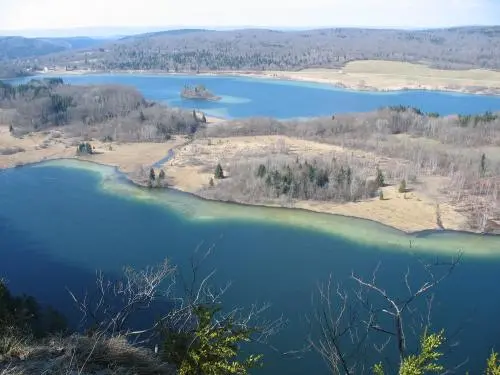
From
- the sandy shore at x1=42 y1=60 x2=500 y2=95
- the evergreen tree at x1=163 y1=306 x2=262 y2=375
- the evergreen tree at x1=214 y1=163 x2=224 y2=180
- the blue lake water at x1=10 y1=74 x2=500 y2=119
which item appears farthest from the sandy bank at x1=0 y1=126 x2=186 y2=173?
the sandy shore at x1=42 y1=60 x2=500 y2=95

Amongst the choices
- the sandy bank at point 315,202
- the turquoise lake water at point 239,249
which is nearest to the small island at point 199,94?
the sandy bank at point 315,202

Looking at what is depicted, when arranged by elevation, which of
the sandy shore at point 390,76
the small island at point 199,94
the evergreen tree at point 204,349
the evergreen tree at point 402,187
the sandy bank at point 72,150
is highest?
the evergreen tree at point 204,349

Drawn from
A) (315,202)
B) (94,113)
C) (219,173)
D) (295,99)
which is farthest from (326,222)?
(295,99)

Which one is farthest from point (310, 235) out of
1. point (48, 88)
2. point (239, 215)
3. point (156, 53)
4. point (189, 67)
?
point (156, 53)

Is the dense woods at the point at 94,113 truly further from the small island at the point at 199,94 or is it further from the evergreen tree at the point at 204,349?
the evergreen tree at the point at 204,349

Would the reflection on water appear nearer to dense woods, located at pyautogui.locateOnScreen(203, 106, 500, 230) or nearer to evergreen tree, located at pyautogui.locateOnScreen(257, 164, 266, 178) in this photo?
dense woods, located at pyautogui.locateOnScreen(203, 106, 500, 230)

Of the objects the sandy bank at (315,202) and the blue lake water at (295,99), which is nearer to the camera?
the sandy bank at (315,202)

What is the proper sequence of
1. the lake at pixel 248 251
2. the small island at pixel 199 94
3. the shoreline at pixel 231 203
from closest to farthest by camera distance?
the lake at pixel 248 251, the shoreline at pixel 231 203, the small island at pixel 199 94

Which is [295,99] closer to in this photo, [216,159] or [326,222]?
[216,159]
